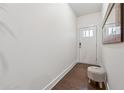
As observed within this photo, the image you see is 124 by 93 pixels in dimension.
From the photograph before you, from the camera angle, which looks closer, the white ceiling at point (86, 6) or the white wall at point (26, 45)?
the white wall at point (26, 45)

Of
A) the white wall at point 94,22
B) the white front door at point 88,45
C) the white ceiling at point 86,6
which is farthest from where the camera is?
the white front door at point 88,45

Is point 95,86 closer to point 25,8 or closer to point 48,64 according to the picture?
point 48,64

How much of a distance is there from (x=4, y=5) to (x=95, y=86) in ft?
7.34

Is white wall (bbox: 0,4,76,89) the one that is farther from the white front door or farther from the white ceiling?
the white front door

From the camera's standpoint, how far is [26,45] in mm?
1260

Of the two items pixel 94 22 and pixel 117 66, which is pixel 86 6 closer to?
pixel 94 22

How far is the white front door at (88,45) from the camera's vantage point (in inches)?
157

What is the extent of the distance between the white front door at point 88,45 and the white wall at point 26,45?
259 centimetres

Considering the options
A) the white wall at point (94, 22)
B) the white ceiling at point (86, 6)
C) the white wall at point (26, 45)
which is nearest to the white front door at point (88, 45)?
the white wall at point (94, 22)

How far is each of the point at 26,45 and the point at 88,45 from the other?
336 cm

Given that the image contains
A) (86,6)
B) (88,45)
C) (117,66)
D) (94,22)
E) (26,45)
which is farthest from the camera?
(88,45)

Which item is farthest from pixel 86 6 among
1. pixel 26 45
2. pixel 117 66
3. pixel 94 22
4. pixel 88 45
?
pixel 26 45

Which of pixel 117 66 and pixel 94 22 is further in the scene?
pixel 94 22

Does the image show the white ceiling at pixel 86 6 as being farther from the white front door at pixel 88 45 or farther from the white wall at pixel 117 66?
the white wall at pixel 117 66
